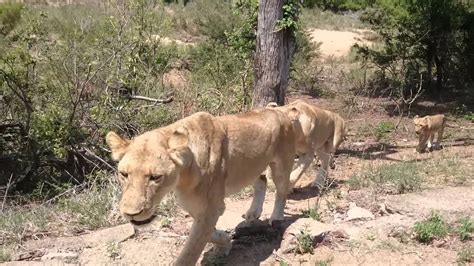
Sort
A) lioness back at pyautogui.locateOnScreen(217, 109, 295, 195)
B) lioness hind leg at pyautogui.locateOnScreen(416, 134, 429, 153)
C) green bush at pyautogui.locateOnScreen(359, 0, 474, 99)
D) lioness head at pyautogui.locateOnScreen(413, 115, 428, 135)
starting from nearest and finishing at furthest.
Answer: lioness back at pyautogui.locateOnScreen(217, 109, 295, 195) → lioness head at pyautogui.locateOnScreen(413, 115, 428, 135) → lioness hind leg at pyautogui.locateOnScreen(416, 134, 429, 153) → green bush at pyautogui.locateOnScreen(359, 0, 474, 99)

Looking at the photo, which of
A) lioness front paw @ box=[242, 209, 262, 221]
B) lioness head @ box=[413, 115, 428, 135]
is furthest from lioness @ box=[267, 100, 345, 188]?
lioness head @ box=[413, 115, 428, 135]

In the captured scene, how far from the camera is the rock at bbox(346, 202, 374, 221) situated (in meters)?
6.25

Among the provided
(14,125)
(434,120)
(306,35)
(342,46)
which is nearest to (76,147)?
(14,125)

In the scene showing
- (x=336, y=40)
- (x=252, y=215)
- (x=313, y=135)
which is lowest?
(x=336, y=40)

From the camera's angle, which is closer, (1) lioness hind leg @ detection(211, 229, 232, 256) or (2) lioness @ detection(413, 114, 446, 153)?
(1) lioness hind leg @ detection(211, 229, 232, 256)

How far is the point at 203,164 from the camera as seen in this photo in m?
4.61

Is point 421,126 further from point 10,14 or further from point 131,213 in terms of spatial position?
point 10,14

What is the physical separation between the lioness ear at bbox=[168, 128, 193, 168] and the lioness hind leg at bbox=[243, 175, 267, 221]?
5.29 ft

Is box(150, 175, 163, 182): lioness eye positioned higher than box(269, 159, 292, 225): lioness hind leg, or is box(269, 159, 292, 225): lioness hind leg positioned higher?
box(150, 175, 163, 182): lioness eye

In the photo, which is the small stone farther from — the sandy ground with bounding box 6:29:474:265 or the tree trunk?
the tree trunk

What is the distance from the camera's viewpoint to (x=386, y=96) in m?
16.6

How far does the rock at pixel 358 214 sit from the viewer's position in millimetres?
6250

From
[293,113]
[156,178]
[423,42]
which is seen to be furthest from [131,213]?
[423,42]

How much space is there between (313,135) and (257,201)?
198 cm
